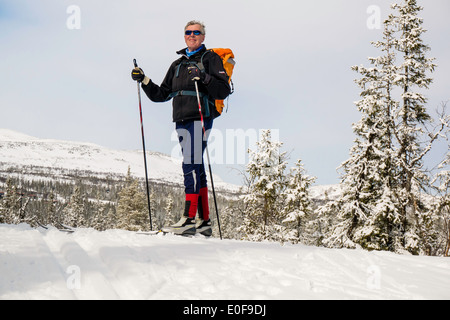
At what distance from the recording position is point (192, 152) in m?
4.64

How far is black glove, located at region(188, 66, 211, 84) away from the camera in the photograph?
4496 millimetres

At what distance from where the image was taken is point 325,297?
2045 mm

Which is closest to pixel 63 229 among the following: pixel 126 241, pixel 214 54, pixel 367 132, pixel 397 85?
pixel 126 241

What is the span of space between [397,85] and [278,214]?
375 inches

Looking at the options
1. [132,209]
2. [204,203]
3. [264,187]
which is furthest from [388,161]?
[132,209]

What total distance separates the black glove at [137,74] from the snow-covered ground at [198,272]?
8.45 feet

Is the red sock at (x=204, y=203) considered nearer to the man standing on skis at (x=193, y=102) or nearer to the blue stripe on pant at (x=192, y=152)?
the man standing on skis at (x=193, y=102)

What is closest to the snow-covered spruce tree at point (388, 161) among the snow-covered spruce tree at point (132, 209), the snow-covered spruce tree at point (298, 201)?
the snow-covered spruce tree at point (298, 201)

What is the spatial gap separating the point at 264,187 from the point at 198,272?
650 inches

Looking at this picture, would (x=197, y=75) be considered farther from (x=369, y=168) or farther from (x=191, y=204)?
(x=369, y=168)

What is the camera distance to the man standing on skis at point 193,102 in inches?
180

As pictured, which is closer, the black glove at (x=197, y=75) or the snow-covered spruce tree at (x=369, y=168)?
the black glove at (x=197, y=75)

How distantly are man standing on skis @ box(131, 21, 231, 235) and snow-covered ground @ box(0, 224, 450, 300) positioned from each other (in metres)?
1.17
